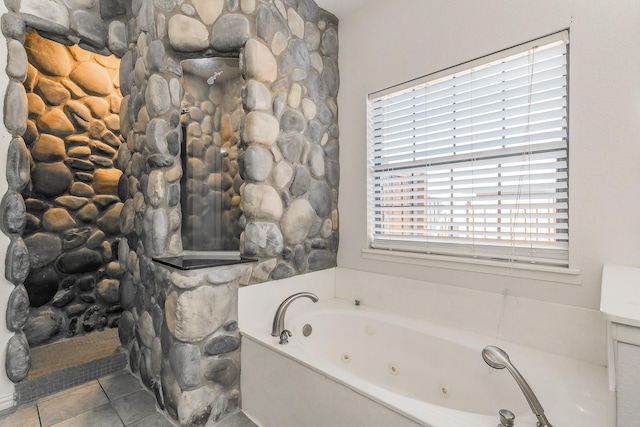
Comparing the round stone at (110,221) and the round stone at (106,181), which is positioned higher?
the round stone at (106,181)

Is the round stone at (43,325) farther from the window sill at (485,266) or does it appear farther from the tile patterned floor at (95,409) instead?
the window sill at (485,266)

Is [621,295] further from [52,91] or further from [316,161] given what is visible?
[52,91]

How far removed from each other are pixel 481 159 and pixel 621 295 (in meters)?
1.03

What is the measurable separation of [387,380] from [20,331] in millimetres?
2244

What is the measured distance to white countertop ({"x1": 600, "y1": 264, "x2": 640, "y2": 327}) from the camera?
0.69 m

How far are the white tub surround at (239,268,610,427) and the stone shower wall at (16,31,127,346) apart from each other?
5.74ft

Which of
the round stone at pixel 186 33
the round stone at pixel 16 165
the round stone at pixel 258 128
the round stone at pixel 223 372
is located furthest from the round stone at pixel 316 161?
the round stone at pixel 16 165

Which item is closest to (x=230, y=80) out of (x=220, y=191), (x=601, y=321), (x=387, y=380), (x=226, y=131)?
(x=226, y=131)

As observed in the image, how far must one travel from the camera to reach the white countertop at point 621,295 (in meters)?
0.69

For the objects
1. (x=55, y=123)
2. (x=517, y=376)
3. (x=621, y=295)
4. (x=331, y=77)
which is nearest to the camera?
(x=621, y=295)

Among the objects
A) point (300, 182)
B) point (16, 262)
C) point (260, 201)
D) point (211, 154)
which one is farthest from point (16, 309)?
point (300, 182)

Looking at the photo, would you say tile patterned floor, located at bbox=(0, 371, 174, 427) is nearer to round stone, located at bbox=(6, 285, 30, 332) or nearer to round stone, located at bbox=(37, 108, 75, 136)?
round stone, located at bbox=(6, 285, 30, 332)

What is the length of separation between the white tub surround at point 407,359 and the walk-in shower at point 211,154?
52 centimetres

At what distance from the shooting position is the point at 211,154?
2133mm
